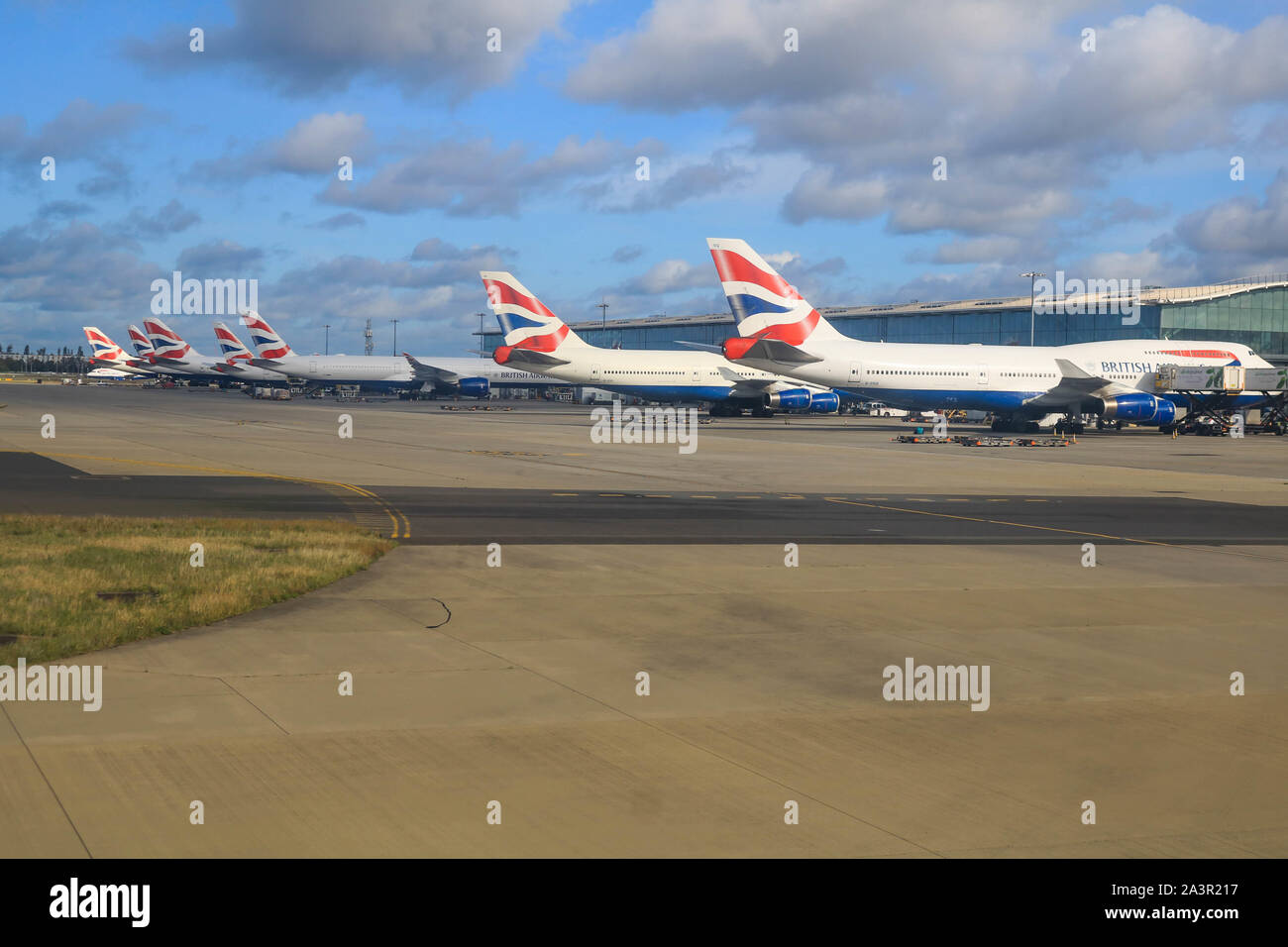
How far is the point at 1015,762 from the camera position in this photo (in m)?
8.89

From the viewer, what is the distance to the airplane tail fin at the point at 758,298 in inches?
2603

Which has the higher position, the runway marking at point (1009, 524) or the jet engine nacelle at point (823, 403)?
the jet engine nacelle at point (823, 403)

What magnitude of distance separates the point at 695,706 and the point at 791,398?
74326mm

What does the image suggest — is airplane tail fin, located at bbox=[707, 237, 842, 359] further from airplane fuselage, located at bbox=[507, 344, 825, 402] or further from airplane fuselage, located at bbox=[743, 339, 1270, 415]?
airplane fuselage, located at bbox=[507, 344, 825, 402]

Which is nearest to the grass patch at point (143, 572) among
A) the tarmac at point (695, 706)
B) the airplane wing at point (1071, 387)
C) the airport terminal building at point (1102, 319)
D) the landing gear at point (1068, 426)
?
the tarmac at point (695, 706)

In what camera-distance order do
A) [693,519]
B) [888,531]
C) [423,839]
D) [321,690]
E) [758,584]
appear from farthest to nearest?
[693,519] → [888,531] → [758,584] → [321,690] → [423,839]

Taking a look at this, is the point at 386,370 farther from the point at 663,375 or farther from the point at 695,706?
the point at 695,706

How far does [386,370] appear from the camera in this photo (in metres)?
134

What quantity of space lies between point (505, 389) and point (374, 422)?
306ft

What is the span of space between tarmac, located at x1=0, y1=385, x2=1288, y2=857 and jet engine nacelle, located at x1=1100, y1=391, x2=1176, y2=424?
1745 inches

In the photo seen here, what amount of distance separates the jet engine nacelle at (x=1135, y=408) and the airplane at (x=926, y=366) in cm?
6

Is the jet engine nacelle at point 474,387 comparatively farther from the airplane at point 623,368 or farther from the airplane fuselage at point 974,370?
the airplane fuselage at point 974,370
